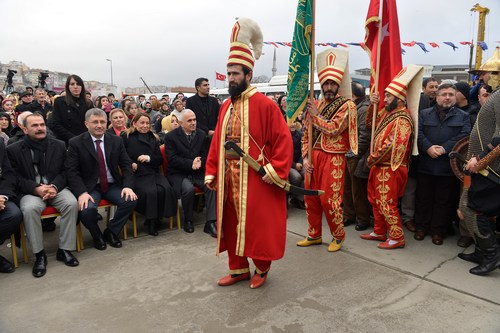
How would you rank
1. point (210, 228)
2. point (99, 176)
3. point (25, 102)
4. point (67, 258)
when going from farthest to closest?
point (25, 102) < point (210, 228) < point (99, 176) < point (67, 258)

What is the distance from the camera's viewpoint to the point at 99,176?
4.26m

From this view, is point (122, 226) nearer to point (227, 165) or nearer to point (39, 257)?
point (39, 257)

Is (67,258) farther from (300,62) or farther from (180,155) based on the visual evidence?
(300,62)

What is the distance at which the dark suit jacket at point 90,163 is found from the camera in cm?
404

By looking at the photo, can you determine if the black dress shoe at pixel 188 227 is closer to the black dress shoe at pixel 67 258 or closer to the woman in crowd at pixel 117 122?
the black dress shoe at pixel 67 258

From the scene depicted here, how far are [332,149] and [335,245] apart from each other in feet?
3.51

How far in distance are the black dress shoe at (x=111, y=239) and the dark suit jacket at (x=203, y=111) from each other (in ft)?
7.92

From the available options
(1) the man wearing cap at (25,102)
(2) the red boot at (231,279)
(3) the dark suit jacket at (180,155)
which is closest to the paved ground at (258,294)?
(2) the red boot at (231,279)

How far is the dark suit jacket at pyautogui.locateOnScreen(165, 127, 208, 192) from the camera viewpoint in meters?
4.90

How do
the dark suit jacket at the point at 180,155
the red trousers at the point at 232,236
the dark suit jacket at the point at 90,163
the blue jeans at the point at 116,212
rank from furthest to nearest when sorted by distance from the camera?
the dark suit jacket at the point at 180,155
the dark suit jacket at the point at 90,163
the blue jeans at the point at 116,212
the red trousers at the point at 232,236

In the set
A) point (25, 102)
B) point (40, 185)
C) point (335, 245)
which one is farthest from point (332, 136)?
point (25, 102)

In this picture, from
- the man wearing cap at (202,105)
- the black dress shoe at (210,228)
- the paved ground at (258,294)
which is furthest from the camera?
the man wearing cap at (202,105)

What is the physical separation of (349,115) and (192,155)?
2.28 metres

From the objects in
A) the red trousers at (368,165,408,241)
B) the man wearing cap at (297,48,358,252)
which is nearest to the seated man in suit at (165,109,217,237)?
the man wearing cap at (297,48,358,252)
